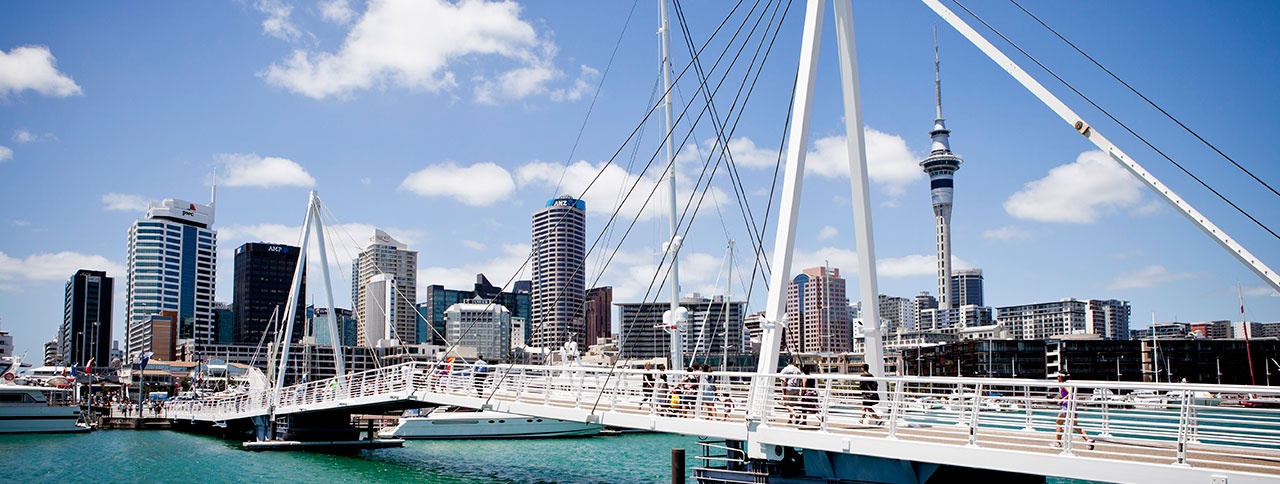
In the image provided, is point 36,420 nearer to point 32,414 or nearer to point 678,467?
point 32,414

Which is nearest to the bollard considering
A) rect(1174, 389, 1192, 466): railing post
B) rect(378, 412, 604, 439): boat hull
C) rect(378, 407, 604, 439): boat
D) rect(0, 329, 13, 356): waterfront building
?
rect(1174, 389, 1192, 466): railing post

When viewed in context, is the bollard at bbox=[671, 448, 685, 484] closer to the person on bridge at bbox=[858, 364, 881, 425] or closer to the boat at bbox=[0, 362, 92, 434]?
the person on bridge at bbox=[858, 364, 881, 425]

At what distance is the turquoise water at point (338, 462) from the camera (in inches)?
1590

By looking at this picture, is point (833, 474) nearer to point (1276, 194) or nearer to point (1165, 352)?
point (1276, 194)

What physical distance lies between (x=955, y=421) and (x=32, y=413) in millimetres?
71380

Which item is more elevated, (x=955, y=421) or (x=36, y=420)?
(x=955, y=421)

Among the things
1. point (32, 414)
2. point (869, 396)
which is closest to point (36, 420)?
point (32, 414)

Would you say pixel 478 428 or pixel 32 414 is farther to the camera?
pixel 32 414

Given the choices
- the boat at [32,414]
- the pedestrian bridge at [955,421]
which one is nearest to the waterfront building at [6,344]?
the boat at [32,414]

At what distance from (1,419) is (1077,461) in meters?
76.5

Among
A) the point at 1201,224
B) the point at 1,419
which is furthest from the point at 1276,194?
the point at 1,419

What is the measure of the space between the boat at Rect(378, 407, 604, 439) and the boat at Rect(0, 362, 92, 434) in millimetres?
24061

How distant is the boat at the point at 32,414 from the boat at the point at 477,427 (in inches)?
947

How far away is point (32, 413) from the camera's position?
73.1 meters
